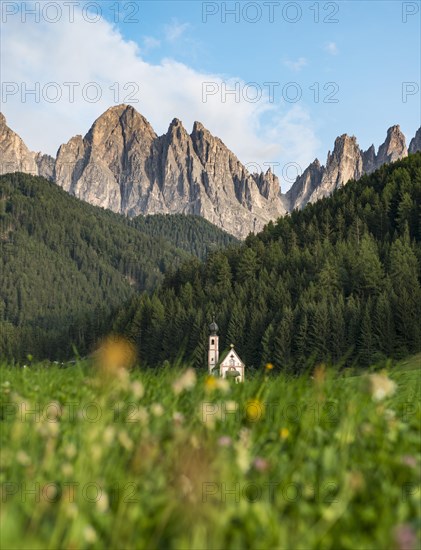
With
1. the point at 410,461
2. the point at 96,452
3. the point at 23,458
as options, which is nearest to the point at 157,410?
the point at 96,452

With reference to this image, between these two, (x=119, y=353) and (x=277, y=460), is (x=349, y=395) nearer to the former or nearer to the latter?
(x=277, y=460)

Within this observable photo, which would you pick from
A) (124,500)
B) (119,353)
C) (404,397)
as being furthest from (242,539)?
(404,397)

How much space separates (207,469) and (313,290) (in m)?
118

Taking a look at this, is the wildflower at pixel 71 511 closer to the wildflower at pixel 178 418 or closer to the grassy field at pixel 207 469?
the grassy field at pixel 207 469

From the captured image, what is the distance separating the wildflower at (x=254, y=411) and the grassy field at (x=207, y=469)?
0.02m

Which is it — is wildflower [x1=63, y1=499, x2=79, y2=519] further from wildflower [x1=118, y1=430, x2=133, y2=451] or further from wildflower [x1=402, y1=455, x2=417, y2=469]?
wildflower [x1=402, y1=455, x2=417, y2=469]

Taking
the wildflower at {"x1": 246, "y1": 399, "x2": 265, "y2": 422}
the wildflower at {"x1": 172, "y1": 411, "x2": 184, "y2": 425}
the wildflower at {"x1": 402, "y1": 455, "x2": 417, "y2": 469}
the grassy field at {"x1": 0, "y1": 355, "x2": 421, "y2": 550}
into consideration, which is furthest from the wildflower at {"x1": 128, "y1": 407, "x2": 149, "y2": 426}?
the wildflower at {"x1": 402, "y1": 455, "x2": 417, "y2": 469}

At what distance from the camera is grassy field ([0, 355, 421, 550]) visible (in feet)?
16.3

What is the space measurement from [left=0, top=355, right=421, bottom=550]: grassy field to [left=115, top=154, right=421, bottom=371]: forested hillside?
76951mm

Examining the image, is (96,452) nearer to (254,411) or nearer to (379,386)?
(254,411)

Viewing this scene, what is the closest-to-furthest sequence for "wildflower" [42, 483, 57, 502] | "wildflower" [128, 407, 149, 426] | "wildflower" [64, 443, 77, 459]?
"wildflower" [42, 483, 57, 502] < "wildflower" [64, 443, 77, 459] < "wildflower" [128, 407, 149, 426]

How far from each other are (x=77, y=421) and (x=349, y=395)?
3.84 meters

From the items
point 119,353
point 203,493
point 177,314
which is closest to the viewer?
point 203,493

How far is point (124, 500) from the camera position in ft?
17.8
